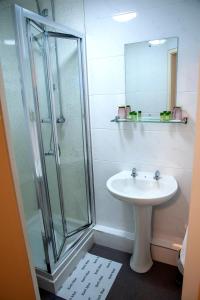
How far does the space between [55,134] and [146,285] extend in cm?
145

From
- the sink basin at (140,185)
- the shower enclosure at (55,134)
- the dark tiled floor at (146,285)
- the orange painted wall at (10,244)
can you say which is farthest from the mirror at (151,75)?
the dark tiled floor at (146,285)

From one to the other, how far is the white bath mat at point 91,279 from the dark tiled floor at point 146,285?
57mm

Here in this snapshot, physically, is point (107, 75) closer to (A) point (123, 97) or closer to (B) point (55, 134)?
(A) point (123, 97)

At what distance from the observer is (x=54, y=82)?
1.83m

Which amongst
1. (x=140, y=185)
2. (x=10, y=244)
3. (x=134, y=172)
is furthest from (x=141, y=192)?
(x=10, y=244)

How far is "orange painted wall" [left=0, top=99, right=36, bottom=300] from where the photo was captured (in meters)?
0.90

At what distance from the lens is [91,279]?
6.04ft

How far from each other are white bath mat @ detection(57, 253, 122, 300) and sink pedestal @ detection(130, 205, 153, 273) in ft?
0.59

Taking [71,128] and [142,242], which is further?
[71,128]

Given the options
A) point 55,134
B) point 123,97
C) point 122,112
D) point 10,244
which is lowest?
point 10,244

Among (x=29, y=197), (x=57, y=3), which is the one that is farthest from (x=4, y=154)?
(x=57, y=3)

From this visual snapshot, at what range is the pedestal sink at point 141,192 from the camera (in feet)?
5.73

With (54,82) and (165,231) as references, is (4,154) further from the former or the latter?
(165,231)

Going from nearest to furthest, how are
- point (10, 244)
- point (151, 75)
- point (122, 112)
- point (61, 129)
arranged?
point (10, 244), point (151, 75), point (122, 112), point (61, 129)
